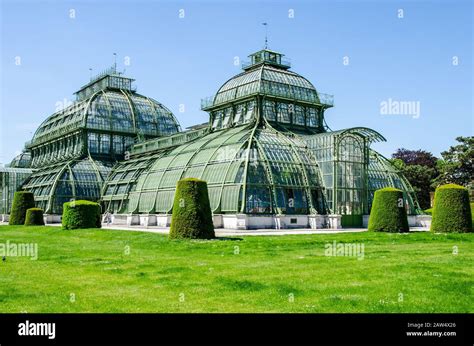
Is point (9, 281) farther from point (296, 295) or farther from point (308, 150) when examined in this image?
point (308, 150)

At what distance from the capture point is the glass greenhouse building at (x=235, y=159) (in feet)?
166

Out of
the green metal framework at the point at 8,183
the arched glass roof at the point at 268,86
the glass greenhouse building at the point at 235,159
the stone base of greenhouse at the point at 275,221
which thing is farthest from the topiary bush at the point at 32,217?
the green metal framework at the point at 8,183

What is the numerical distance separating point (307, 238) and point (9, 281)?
2040 centimetres

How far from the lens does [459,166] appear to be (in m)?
85.2

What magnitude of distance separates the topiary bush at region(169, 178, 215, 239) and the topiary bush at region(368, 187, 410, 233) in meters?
14.3

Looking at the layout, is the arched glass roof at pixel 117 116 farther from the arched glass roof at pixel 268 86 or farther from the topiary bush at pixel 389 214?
the topiary bush at pixel 389 214

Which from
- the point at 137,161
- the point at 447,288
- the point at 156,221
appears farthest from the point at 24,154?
the point at 447,288

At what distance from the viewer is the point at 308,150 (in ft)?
186

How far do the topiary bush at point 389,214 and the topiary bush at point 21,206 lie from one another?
4082 cm

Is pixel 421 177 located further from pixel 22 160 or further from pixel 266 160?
pixel 22 160

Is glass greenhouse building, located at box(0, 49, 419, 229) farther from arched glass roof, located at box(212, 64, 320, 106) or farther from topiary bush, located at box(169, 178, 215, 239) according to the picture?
topiary bush, located at box(169, 178, 215, 239)

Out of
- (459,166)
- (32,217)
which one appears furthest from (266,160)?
(459,166)

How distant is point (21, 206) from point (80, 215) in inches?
671
